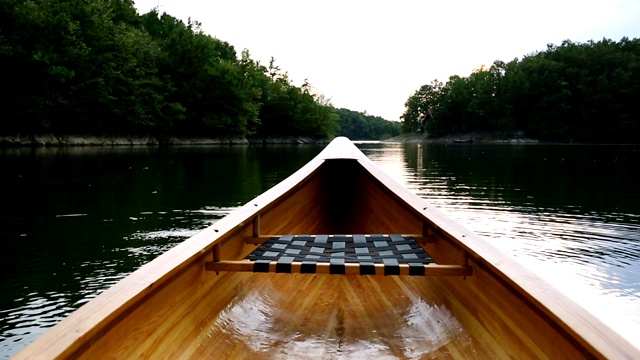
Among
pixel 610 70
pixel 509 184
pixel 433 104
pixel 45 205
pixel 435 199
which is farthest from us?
pixel 433 104

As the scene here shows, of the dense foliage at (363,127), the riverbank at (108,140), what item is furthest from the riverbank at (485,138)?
the dense foliage at (363,127)

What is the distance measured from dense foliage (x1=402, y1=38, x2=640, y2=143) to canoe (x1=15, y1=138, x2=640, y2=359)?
212 ft

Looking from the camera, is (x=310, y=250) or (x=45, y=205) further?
(x=45, y=205)

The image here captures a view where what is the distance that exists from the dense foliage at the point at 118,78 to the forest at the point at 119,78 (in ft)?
0.21

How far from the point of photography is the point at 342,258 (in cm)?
228

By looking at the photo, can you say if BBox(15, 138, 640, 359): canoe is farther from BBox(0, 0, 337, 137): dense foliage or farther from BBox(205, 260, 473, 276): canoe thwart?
BBox(0, 0, 337, 137): dense foliage

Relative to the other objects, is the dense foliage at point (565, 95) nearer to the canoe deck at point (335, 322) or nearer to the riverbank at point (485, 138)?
the riverbank at point (485, 138)

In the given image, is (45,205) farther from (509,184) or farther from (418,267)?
(509,184)

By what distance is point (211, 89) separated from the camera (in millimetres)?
44812

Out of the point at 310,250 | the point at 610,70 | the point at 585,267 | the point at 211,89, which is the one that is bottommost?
the point at 585,267

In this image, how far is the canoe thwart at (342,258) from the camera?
2041 millimetres

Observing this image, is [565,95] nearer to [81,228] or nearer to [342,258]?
[81,228]

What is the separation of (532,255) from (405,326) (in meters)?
2.73

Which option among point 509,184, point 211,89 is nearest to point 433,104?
point 211,89
